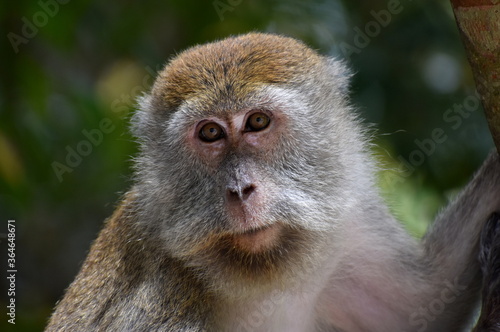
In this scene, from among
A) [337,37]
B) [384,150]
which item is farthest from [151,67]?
[384,150]

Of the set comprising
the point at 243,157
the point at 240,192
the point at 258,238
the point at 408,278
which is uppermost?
the point at 243,157

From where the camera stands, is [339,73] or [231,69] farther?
Answer: [339,73]

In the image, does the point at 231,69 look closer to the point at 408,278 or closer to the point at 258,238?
the point at 258,238

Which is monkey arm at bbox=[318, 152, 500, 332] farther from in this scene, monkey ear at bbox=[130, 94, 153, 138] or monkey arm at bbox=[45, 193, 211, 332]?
monkey ear at bbox=[130, 94, 153, 138]

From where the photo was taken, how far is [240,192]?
141 inches

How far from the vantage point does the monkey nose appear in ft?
11.7

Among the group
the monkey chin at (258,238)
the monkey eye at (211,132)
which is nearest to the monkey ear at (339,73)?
the monkey eye at (211,132)

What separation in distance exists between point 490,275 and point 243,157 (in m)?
1.58

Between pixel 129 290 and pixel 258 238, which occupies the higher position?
pixel 258 238

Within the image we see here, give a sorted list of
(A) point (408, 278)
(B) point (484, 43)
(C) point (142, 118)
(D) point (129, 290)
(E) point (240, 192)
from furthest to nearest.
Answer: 1. (A) point (408, 278)
2. (C) point (142, 118)
3. (D) point (129, 290)
4. (E) point (240, 192)
5. (B) point (484, 43)

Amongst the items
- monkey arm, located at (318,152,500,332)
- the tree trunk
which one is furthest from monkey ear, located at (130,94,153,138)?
the tree trunk

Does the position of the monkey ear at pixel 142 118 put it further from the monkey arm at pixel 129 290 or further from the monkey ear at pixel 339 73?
the monkey ear at pixel 339 73

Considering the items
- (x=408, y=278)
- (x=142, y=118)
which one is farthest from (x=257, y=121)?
(x=408, y=278)

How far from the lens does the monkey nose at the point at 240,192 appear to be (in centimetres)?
357
